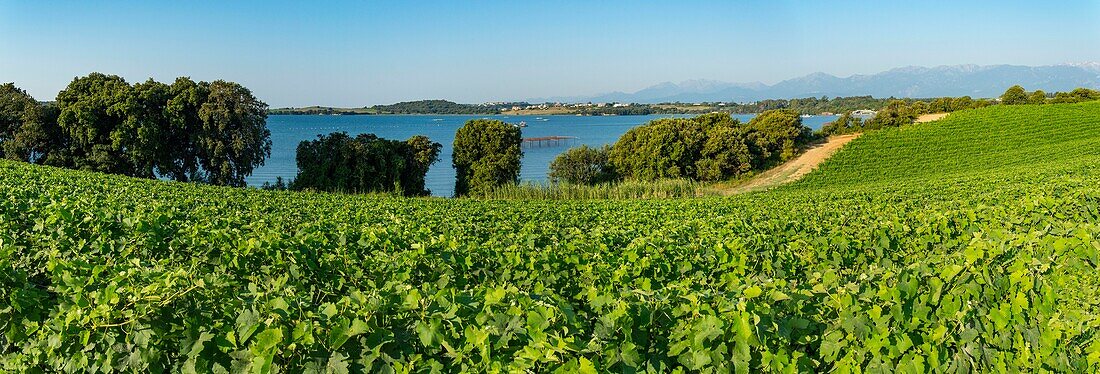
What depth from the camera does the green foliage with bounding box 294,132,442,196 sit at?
3731 centimetres

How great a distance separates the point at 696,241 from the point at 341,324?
5.45 metres

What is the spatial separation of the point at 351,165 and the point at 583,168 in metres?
20.1

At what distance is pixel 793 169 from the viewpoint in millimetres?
47938

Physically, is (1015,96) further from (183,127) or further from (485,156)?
(183,127)

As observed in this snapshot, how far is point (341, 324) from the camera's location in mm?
2996

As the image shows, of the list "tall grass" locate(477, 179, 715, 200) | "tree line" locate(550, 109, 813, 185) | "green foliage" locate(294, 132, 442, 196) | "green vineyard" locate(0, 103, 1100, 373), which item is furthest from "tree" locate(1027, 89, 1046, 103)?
"green vineyard" locate(0, 103, 1100, 373)

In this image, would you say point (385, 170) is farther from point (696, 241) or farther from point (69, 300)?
point (69, 300)

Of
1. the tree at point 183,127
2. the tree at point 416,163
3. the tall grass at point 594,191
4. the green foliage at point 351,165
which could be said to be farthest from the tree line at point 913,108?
the tree at point 183,127

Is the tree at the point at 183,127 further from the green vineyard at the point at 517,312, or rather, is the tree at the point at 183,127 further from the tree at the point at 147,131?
the green vineyard at the point at 517,312

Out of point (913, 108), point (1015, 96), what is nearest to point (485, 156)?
point (913, 108)

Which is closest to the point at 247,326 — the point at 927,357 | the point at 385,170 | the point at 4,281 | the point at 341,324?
the point at 341,324

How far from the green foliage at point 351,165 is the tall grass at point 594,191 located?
592 centimetres

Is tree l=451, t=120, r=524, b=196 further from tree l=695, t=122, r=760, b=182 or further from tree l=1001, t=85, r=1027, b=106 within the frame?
tree l=1001, t=85, r=1027, b=106

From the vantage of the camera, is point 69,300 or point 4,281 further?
point 4,281
